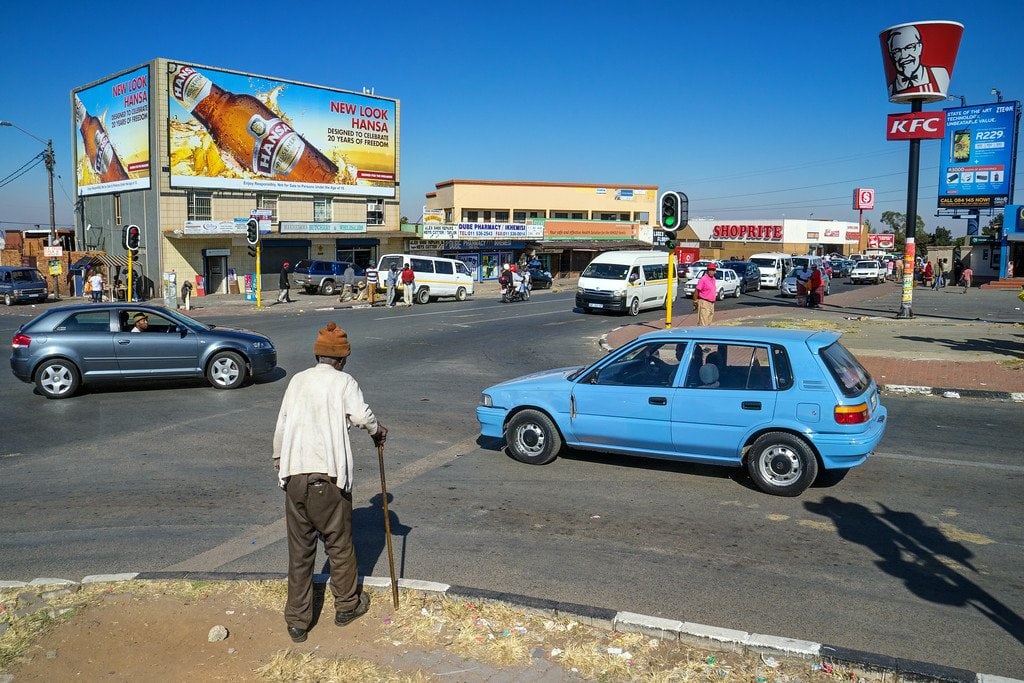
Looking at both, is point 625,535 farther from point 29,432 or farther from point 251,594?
point 29,432

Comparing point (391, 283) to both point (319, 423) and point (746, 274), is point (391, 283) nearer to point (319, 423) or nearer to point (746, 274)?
point (746, 274)

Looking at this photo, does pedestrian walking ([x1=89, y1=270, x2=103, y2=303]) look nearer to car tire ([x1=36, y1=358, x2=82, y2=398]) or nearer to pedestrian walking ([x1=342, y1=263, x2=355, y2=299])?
pedestrian walking ([x1=342, y1=263, x2=355, y2=299])

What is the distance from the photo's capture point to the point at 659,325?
23.3 metres

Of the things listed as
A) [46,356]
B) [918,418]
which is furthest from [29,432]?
[918,418]

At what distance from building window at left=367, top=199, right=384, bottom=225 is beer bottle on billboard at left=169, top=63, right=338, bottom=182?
3.21 m

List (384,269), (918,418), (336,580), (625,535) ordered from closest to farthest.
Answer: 1. (336,580)
2. (625,535)
3. (918,418)
4. (384,269)

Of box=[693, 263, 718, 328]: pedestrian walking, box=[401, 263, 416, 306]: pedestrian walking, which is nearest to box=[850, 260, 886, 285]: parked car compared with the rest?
box=[401, 263, 416, 306]: pedestrian walking

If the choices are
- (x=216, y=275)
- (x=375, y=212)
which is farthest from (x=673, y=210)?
(x=375, y=212)

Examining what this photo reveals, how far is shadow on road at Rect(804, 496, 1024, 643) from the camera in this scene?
16.9 ft

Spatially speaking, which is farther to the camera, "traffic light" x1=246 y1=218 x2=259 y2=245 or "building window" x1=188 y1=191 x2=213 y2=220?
"building window" x1=188 y1=191 x2=213 y2=220

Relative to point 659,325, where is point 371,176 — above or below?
above

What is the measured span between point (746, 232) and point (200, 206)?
227 feet

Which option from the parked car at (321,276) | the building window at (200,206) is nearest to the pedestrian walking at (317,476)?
the parked car at (321,276)

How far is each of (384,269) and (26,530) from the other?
27821 millimetres
